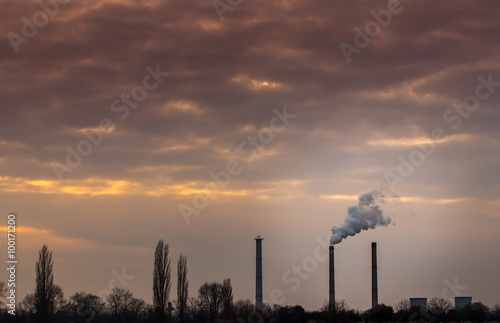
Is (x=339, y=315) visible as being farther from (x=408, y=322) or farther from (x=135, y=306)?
(x=135, y=306)

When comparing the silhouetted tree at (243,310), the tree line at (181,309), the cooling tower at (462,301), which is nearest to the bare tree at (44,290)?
the tree line at (181,309)

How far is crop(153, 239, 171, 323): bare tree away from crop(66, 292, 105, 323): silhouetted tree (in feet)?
153

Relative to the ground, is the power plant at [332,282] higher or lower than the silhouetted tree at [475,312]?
higher

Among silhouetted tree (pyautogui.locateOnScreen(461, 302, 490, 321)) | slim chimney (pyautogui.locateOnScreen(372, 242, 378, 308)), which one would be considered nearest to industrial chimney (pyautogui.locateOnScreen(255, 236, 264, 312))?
slim chimney (pyautogui.locateOnScreen(372, 242, 378, 308))

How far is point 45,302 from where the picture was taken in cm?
8256

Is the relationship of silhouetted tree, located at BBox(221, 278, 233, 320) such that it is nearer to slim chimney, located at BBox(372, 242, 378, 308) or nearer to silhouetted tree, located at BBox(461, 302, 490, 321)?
slim chimney, located at BBox(372, 242, 378, 308)

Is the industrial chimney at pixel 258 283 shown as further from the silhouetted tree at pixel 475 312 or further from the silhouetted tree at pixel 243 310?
the silhouetted tree at pixel 475 312

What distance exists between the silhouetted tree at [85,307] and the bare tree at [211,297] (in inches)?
770

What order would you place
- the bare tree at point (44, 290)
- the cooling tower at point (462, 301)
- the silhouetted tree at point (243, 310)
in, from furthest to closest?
the cooling tower at point (462, 301) < the silhouetted tree at point (243, 310) < the bare tree at point (44, 290)

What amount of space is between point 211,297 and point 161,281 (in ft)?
149

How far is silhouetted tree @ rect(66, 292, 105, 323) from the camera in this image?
13175cm

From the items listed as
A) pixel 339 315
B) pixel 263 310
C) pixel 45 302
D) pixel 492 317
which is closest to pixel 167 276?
pixel 45 302

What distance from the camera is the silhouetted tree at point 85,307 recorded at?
13175cm

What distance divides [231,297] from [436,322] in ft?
125
